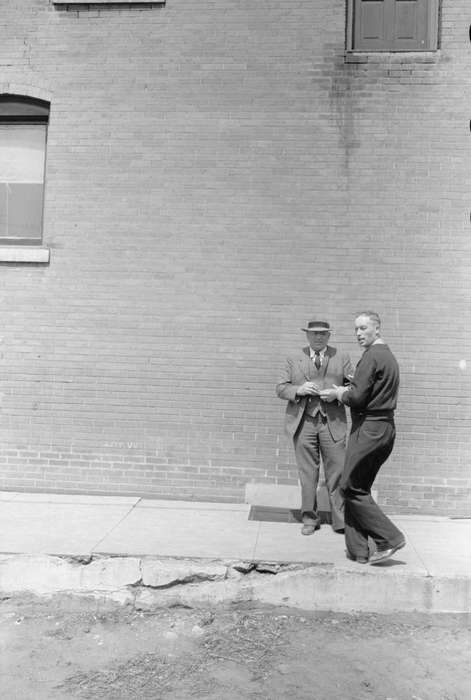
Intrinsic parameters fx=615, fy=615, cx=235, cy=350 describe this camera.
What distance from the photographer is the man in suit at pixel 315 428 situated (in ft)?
18.3

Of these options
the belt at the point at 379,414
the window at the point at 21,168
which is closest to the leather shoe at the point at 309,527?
the belt at the point at 379,414

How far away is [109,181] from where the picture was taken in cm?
684

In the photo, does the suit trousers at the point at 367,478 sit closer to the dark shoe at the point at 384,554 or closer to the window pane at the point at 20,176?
the dark shoe at the point at 384,554

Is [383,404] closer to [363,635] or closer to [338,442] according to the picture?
[338,442]

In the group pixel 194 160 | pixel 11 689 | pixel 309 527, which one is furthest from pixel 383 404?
pixel 194 160

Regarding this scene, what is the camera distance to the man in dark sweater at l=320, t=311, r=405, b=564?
459cm

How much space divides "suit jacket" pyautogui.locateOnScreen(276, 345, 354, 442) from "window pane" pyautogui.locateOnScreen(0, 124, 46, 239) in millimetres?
3580

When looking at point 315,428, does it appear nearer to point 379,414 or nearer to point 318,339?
point 318,339

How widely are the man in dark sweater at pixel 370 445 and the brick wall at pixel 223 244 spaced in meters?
1.86

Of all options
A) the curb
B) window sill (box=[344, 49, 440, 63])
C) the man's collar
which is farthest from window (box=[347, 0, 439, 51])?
the curb

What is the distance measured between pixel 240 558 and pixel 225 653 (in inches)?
37.0

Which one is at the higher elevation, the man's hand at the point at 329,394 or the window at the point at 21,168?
the window at the point at 21,168

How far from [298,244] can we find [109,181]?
7.28 ft

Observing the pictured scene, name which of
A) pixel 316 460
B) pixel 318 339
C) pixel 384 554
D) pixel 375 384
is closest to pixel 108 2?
pixel 318 339
